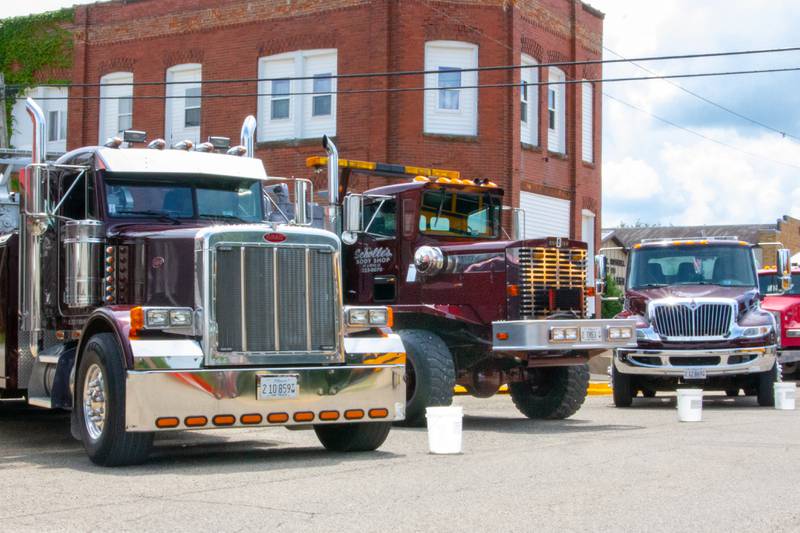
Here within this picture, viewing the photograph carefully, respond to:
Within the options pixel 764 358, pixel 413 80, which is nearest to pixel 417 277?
pixel 764 358

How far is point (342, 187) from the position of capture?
51.5 ft

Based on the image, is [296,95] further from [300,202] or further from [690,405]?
[300,202]

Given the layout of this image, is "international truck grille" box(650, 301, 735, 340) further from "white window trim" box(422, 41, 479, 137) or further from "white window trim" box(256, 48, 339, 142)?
"white window trim" box(256, 48, 339, 142)

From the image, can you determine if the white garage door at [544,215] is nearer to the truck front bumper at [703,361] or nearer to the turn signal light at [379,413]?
the truck front bumper at [703,361]

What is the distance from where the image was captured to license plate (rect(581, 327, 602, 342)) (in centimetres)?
1370

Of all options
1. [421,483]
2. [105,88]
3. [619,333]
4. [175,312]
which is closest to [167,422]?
[175,312]

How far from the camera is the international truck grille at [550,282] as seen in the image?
45.9 feet

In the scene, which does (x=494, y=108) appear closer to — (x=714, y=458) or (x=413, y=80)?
(x=413, y=80)

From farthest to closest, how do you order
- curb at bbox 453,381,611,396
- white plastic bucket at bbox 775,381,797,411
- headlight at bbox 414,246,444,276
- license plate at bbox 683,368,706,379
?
curb at bbox 453,381,611,396 < license plate at bbox 683,368,706,379 < white plastic bucket at bbox 775,381,797,411 < headlight at bbox 414,246,444,276

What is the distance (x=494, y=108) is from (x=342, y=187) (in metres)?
13.3

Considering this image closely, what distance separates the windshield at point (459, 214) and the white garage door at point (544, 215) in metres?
13.8

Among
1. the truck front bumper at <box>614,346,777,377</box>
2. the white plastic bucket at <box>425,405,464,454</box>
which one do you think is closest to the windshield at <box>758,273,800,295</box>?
the truck front bumper at <box>614,346,777,377</box>

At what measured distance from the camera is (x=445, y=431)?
35.9 ft

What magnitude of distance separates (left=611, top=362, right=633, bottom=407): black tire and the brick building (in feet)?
33.3
